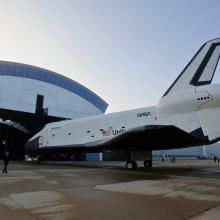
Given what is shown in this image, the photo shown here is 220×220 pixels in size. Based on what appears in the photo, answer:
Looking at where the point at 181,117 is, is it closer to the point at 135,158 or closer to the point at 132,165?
the point at 132,165

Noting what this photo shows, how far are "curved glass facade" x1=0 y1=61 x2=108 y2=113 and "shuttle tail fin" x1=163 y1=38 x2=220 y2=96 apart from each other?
35644 millimetres

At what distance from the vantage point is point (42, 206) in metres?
6.50

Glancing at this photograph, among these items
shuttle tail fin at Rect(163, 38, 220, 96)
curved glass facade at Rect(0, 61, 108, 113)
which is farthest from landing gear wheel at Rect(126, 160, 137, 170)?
curved glass facade at Rect(0, 61, 108, 113)

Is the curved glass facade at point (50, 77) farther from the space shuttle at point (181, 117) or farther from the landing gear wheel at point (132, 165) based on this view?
the landing gear wheel at point (132, 165)

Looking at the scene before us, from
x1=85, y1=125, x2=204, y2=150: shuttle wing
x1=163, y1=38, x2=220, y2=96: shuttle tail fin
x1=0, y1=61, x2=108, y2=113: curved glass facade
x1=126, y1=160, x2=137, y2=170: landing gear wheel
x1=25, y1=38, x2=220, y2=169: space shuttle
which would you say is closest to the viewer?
x1=25, y1=38, x2=220, y2=169: space shuttle

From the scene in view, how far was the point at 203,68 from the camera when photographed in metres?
17.1

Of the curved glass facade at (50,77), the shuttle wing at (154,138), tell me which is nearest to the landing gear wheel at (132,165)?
the shuttle wing at (154,138)

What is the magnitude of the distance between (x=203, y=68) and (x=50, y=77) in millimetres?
38557

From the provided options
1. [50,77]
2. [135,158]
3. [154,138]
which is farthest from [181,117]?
[50,77]

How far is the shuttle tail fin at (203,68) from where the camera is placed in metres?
17.0

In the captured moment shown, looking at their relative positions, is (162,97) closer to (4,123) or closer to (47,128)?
(47,128)

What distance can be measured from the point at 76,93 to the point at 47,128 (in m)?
26.9

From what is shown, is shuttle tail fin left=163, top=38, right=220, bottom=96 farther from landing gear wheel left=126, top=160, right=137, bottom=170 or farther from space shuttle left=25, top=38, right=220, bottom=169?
landing gear wheel left=126, top=160, right=137, bottom=170

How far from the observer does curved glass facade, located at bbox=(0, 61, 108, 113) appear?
46812mm
